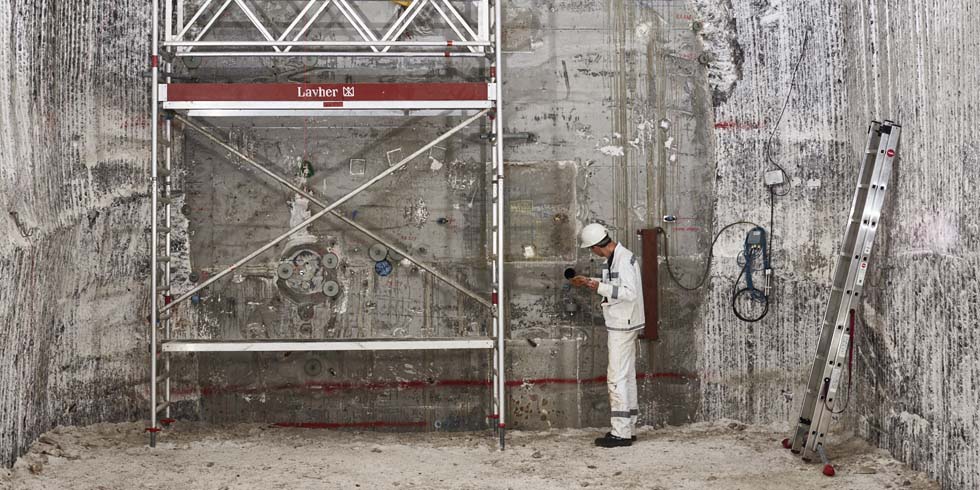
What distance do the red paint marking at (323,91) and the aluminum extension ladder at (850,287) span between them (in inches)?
106

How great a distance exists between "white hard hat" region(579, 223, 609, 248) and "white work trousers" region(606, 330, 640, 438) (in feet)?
2.21

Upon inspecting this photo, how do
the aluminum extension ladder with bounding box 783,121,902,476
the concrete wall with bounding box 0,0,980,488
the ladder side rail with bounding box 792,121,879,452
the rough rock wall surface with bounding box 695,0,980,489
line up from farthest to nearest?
1. the concrete wall with bounding box 0,0,980,488
2. the ladder side rail with bounding box 792,121,879,452
3. the aluminum extension ladder with bounding box 783,121,902,476
4. the rough rock wall surface with bounding box 695,0,980,489

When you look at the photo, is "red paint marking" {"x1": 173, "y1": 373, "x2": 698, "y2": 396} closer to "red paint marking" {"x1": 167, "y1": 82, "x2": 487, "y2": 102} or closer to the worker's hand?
the worker's hand

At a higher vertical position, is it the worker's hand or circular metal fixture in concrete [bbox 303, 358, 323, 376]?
the worker's hand

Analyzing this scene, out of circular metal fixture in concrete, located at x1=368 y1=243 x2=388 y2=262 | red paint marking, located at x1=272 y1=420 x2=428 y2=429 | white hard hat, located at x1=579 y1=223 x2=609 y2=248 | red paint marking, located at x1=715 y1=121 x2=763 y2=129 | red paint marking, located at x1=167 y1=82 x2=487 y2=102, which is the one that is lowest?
red paint marking, located at x1=272 y1=420 x2=428 y2=429

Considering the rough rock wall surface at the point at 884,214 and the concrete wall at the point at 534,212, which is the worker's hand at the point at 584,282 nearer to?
the concrete wall at the point at 534,212

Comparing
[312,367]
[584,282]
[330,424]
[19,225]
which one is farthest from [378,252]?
[19,225]

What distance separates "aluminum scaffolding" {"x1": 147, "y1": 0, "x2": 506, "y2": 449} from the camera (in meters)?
5.69

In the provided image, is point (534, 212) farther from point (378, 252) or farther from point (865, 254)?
point (865, 254)

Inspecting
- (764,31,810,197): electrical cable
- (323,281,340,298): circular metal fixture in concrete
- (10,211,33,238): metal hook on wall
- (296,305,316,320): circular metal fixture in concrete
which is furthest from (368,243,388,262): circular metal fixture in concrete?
(764,31,810,197): electrical cable

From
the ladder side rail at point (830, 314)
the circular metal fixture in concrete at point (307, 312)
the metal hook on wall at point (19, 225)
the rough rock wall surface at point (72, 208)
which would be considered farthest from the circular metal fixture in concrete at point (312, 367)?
the ladder side rail at point (830, 314)

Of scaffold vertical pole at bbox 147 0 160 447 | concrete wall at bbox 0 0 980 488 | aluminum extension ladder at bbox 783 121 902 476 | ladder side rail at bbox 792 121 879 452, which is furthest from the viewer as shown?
concrete wall at bbox 0 0 980 488

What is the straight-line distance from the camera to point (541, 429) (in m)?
6.35

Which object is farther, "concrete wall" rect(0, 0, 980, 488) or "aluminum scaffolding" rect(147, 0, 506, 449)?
"concrete wall" rect(0, 0, 980, 488)
